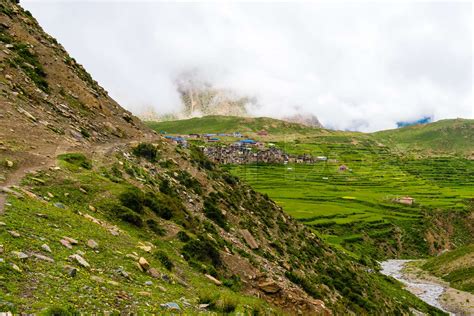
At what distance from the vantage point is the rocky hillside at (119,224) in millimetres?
11727

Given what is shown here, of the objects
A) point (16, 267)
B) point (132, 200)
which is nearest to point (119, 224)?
point (132, 200)

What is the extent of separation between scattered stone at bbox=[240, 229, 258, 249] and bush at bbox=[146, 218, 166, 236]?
10.7 meters

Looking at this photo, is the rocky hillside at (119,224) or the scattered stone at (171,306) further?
the scattered stone at (171,306)

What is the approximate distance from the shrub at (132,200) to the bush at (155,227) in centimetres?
106

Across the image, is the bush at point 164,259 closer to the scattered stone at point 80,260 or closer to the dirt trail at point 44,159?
the scattered stone at point 80,260

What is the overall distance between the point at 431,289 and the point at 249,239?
5773cm

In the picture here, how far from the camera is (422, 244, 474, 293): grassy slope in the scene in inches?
2655

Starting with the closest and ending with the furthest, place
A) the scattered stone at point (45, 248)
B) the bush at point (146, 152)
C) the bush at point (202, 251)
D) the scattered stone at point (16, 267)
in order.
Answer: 1. the scattered stone at point (16, 267)
2. the scattered stone at point (45, 248)
3. the bush at point (202, 251)
4. the bush at point (146, 152)

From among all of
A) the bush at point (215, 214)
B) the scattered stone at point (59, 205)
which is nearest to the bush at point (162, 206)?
the bush at point (215, 214)

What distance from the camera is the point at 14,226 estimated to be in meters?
12.5

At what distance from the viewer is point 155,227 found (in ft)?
68.4

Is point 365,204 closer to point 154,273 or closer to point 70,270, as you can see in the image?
point 154,273

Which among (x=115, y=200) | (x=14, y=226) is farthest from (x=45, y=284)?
(x=115, y=200)

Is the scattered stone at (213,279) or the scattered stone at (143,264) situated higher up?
the scattered stone at (143,264)
